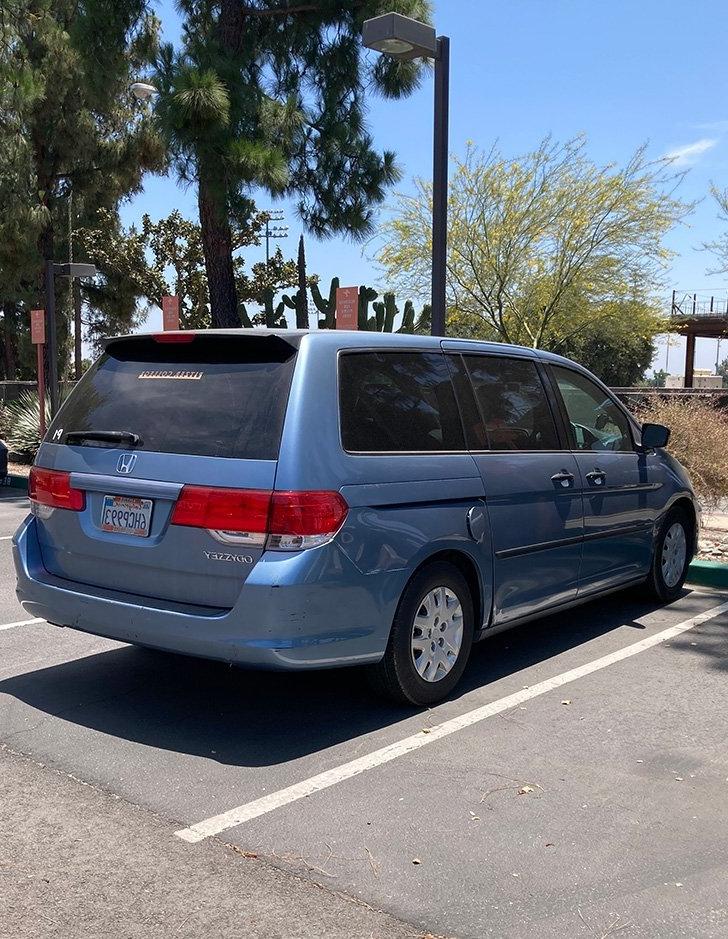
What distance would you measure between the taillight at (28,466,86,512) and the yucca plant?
13.4 m

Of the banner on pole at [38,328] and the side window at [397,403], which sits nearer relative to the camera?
the side window at [397,403]

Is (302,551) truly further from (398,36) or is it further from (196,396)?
(398,36)

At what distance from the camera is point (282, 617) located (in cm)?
414

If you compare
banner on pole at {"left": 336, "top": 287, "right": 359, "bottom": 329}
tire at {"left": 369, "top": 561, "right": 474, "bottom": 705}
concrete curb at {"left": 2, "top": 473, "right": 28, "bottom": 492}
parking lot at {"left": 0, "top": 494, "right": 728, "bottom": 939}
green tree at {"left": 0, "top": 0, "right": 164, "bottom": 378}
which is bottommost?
parking lot at {"left": 0, "top": 494, "right": 728, "bottom": 939}

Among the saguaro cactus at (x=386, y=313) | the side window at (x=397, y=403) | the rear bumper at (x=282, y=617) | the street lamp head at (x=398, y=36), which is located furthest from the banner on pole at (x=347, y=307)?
the saguaro cactus at (x=386, y=313)

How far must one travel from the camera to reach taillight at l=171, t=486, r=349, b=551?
13.6 feet

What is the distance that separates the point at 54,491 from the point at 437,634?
2.04 meters

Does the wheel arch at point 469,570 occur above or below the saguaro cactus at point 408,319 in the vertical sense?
below

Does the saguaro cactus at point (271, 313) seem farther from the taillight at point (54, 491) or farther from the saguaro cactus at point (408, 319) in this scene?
the taillight at point (54, 491)

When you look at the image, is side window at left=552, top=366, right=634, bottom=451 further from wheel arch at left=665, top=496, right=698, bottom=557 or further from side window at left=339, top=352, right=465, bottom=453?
side window at left=339, top=352, right=465, bottom=453

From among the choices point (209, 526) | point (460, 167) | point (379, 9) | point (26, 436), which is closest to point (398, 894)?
point (209, 526)

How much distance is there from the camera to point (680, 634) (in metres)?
6.50

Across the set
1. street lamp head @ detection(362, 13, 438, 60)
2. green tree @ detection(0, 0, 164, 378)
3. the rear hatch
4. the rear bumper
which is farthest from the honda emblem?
green tree @ detection(0, 0, 164, 378)

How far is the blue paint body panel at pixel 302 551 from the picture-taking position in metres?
4.20
